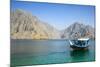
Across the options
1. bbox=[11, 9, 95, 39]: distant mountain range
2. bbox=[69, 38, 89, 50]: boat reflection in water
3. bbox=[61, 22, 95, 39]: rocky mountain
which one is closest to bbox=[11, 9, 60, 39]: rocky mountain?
bbox=[11, 9, 95, 39]: distant mountain range

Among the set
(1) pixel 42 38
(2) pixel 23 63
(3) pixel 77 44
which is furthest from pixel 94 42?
(2) pixel 23 63

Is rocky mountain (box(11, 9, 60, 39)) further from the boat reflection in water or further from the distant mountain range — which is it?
the boat reflection in water

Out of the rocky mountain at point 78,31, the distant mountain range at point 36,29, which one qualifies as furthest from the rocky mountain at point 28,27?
the rocky mountain at point 78,31

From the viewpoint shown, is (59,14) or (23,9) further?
(59,14)

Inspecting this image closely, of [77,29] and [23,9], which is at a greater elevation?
[23,9]

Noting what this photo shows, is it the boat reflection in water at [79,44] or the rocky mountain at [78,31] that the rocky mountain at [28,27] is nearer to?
the rocky mountain at [78,31]

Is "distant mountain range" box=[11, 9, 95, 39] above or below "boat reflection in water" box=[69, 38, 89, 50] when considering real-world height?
above

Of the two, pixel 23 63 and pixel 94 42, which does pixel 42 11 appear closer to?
pixel 23 63
